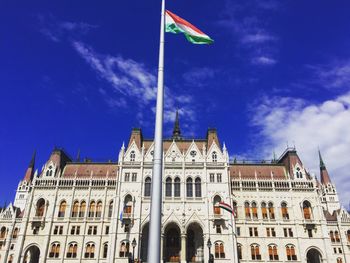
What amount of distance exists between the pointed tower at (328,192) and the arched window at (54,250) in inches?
3154

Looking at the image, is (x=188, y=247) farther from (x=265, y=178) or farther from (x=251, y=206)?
(x=265, y=178)

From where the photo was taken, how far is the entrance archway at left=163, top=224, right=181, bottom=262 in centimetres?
5884

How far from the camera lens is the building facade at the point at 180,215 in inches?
2308

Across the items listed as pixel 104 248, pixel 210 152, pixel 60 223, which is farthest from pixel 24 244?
pixel 210 152

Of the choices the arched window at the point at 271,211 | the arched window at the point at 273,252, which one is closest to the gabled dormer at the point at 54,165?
the arched window at the point at 271,211

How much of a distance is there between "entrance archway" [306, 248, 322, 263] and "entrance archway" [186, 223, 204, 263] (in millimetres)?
24623

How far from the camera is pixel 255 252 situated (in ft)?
201

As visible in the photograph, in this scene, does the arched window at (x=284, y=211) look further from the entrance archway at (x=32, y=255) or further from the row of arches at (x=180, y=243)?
the entrance archway at (x=32, y=255)

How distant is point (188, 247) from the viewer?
60.3 meters

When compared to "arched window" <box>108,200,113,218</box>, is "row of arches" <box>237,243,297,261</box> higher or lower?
lower

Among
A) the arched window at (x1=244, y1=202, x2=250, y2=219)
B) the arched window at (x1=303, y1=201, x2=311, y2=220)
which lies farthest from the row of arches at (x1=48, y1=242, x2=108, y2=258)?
the arched window at (x1=303, y1=201, x2=311, y2=220)

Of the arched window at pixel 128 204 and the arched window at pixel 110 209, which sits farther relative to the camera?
the arched window at pixel 110 209

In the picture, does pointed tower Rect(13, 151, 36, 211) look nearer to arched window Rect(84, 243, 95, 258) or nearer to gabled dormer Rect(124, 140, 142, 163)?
arched window Rect(84, 243, 95, 258)

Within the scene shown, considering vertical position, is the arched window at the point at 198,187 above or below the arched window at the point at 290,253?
above
